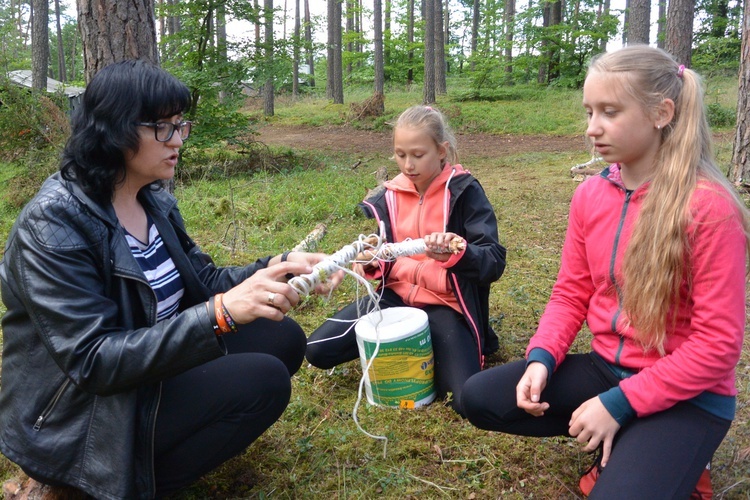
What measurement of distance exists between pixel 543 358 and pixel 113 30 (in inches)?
178

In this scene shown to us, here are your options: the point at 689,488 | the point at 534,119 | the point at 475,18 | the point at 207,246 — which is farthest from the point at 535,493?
the point at 475,18

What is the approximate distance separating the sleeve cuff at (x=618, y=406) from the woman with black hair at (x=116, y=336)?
1054 millimetres

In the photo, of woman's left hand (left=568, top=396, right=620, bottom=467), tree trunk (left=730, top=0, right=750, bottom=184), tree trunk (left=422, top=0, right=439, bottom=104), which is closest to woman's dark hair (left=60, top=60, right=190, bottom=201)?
woman's left hand (left=568, top=396, right=620, bottom=467)

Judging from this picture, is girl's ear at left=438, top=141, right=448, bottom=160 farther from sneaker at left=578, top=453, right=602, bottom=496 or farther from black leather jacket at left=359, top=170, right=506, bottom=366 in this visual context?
sneaker at left=578, top=453, right=602, bottom=496

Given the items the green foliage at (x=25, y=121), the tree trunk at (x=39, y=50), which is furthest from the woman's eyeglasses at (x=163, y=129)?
the tree trunk at (x=39, y=50)

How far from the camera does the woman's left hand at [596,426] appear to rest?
6.05 feet

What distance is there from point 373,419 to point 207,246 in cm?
309

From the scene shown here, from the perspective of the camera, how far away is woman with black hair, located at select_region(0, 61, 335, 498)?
176 centimetres

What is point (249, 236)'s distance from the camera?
5586mm

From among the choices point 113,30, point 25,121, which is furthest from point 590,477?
point 25,121

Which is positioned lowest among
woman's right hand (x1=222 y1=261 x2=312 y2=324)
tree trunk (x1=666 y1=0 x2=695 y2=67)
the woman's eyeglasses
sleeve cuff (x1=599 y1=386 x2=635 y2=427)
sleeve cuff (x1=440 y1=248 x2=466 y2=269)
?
sleeve cuff (x1=599 y1=386 x2=635 y2=427)

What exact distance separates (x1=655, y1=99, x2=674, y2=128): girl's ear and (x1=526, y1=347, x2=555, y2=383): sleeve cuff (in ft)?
2.86

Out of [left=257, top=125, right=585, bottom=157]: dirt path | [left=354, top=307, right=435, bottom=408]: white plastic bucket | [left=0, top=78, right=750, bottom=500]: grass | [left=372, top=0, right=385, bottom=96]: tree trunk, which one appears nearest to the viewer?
[left=0, top=78, right=750, bottom=500]: grass

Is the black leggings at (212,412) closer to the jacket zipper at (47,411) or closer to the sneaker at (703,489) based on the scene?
the jacket zipper at (47,411)
